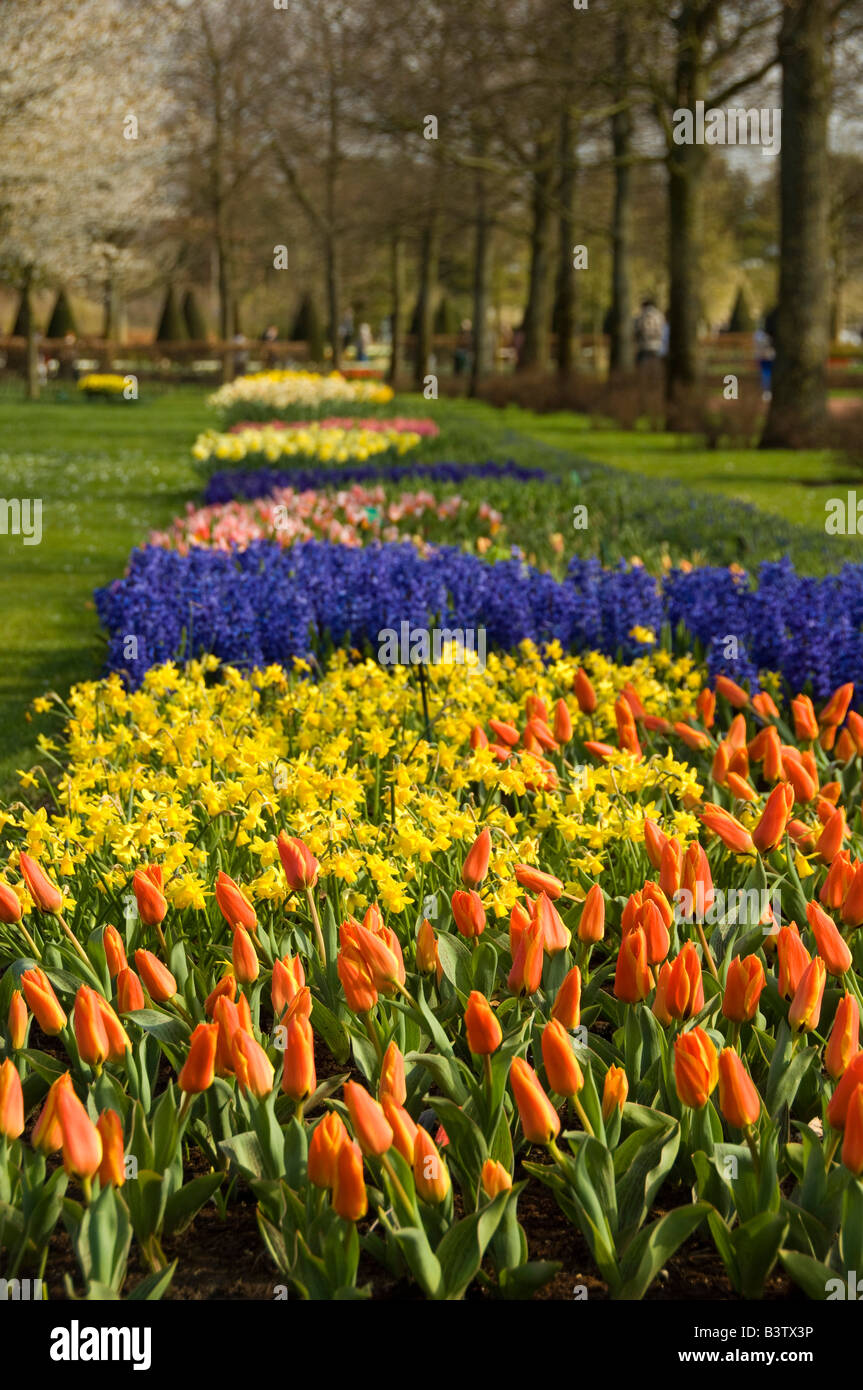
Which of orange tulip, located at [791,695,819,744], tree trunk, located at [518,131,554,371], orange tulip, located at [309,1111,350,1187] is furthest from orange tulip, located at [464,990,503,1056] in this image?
tree trunk, located at [518,131,554,371]

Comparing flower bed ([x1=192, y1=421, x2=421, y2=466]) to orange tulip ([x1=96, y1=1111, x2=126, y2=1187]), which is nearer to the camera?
orange tulip ([x1=96, y1=1111, x2=126, y2=1187])

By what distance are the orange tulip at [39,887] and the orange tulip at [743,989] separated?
4.17 ft

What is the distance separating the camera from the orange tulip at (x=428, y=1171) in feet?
7.15

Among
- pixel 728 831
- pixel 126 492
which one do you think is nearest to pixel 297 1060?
pixel 728 831

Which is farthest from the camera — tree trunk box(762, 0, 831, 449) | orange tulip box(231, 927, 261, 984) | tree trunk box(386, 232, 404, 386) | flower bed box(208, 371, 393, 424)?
tree trunk box(386, 232, 404, 386)

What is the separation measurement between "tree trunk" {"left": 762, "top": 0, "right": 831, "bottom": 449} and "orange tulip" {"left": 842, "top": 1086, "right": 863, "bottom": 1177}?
1523 centimetres

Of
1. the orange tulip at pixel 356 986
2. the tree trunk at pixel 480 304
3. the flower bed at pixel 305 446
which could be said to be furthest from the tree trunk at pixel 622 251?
the orange tulip at pixel 356 986

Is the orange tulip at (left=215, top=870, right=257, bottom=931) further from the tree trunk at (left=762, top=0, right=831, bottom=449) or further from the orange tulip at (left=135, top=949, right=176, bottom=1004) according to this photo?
the tree trunk at (left=762, top=0, right=831, bottom=449)

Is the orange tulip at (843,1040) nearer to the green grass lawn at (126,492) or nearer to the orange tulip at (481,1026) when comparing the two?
the orange tulip at (481,1026)

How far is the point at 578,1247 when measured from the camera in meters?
2.46

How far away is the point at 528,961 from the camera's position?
8.27ft

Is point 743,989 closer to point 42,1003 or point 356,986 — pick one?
point 356,986

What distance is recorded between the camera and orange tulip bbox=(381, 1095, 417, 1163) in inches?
84.6
